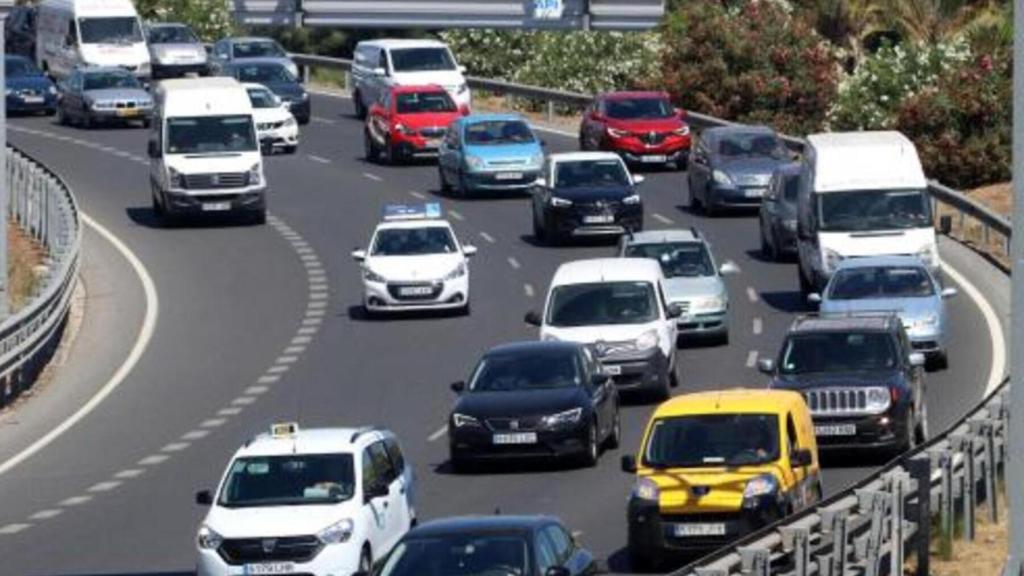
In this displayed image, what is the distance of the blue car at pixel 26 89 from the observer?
257 feet

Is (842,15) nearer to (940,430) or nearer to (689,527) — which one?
(940,430)

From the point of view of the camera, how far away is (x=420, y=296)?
49.2 meters

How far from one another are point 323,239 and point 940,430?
70.9ft

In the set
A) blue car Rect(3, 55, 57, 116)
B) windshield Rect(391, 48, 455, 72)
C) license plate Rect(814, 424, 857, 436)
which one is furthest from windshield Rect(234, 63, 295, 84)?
license plate Rect(814, 424, 857, 436)

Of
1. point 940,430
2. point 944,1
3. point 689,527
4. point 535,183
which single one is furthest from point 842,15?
point 689,527

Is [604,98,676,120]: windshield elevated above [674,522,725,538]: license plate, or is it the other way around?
[674,522,725,538]: license plate

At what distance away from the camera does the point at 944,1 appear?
84.2 m

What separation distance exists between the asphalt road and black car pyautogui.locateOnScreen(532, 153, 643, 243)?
0.47 metres

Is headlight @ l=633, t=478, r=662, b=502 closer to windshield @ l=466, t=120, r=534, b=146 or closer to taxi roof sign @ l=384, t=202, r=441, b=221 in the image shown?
taxi roof sign @ l=384, t=202, r=441, b=221

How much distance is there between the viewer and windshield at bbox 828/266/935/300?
44.0m


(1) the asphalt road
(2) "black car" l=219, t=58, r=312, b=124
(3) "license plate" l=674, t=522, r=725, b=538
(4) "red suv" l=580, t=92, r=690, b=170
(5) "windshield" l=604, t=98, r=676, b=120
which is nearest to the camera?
(3) "license plate" l=674, t=522, r=725, b=538

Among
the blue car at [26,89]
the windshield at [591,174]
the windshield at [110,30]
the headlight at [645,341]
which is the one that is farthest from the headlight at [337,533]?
the windshield at [110,30]

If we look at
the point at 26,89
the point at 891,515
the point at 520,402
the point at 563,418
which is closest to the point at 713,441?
the point at 891,515

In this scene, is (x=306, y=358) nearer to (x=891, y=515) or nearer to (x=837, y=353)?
(x=837, y=353)
